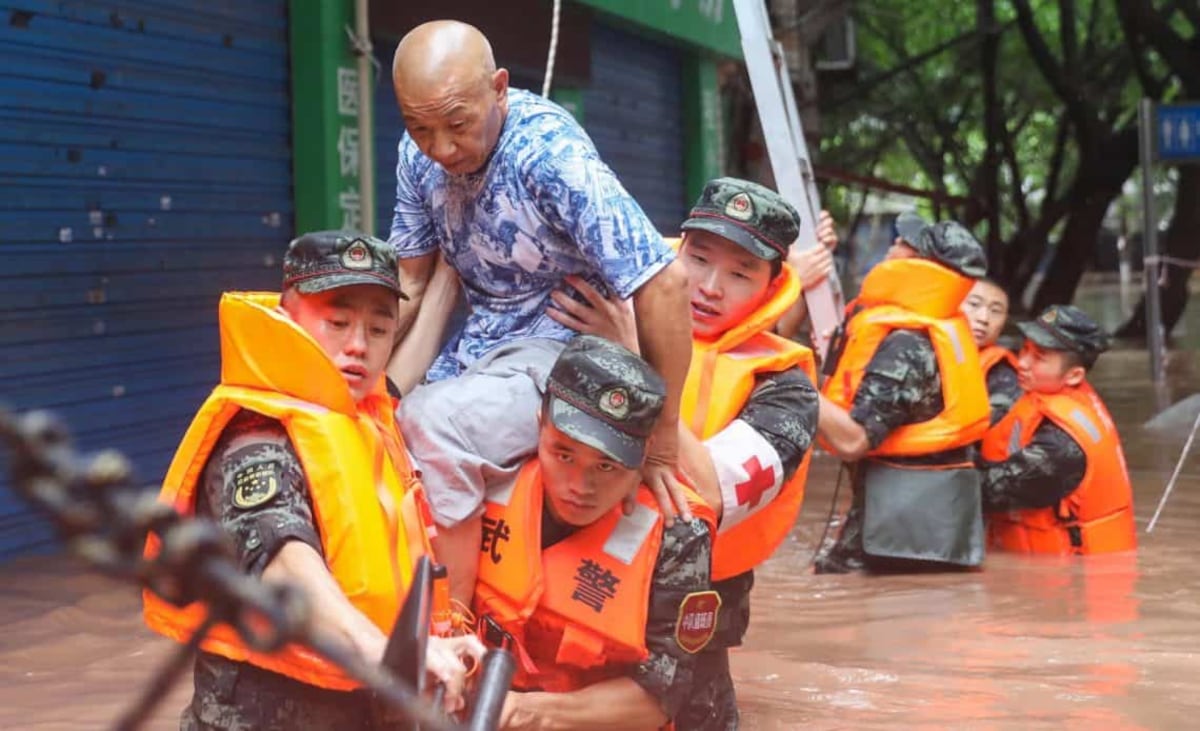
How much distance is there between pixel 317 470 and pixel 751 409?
1.67 metres

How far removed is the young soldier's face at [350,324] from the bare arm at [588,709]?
2.55ft

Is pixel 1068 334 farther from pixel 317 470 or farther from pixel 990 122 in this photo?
pixel 990 122

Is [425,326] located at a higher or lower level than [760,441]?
higher

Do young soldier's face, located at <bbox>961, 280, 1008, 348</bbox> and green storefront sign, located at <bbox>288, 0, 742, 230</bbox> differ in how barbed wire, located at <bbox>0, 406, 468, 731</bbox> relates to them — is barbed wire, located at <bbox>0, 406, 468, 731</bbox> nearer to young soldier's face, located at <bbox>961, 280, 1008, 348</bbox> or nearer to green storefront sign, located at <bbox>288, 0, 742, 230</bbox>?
young soldier's face, located at <bbox>961, 280, 1008, 348</bbox>

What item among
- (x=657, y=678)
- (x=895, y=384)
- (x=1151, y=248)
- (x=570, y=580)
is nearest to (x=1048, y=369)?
(x=895, y=384)

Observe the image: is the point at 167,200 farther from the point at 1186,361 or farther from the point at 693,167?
the point at 1186,361

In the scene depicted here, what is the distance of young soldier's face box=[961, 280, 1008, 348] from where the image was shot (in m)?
8.49

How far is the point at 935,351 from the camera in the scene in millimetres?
7387

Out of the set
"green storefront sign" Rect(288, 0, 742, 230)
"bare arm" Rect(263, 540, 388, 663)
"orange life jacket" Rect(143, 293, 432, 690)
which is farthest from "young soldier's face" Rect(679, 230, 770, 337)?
"green storefront sign" Rect(288, 0, 742, 230)

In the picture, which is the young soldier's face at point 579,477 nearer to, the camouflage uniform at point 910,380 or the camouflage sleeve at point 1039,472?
the camouflage uniform at point 910,380

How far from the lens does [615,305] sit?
406 cm

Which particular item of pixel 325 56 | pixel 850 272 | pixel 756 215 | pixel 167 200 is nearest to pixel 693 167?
pixel 325 56

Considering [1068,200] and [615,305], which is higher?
[615,305]

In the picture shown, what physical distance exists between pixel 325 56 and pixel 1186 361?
42.4 feet
